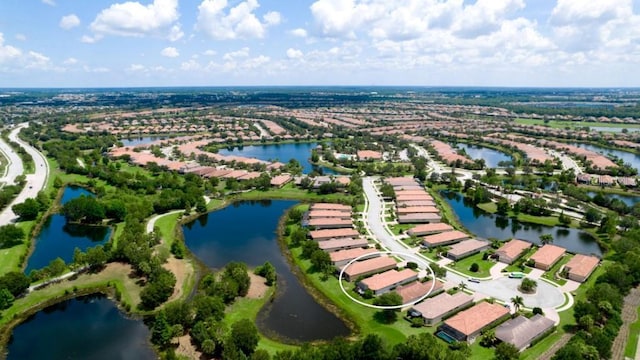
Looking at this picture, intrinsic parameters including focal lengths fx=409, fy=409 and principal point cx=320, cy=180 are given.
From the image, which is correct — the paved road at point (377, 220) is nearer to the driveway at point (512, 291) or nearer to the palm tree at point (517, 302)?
the driveway at point (512, 291)

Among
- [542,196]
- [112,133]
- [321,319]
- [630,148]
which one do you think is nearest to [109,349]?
[321,319]

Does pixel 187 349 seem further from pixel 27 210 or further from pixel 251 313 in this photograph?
pixel 27 210

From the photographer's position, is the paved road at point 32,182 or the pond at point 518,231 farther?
the paved road at point 32,182

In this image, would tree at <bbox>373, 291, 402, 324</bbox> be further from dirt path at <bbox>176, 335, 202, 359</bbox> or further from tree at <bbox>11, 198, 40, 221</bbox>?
tree at <bbox>11, 198, 40, 221</bbox>

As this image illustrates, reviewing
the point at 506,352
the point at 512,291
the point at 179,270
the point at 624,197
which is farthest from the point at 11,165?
the point at 624,197

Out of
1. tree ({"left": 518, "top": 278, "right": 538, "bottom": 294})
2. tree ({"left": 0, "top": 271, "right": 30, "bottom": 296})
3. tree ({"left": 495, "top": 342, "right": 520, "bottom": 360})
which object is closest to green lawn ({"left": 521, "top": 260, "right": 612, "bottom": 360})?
tree ({"left": 495, "top": 342, "right": 520, "bottom": 360})

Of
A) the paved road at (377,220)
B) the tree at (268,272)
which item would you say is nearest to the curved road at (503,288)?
the paved road at (377,220)

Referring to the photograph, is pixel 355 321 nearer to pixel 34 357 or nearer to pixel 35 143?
pixel 34 357
